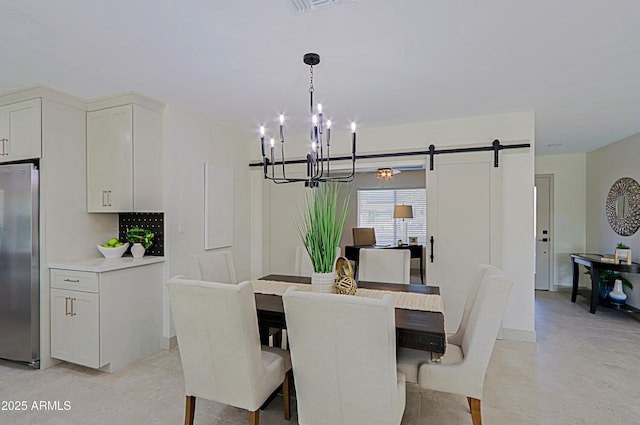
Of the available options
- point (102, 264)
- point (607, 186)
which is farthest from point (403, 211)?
point (102, 264)

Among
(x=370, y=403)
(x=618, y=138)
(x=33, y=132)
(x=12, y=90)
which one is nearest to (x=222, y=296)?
(x=370, y=403)

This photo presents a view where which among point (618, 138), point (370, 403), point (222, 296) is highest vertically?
point (618, 138)

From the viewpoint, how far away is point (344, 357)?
60.7 inches

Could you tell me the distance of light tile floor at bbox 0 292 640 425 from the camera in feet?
7.22

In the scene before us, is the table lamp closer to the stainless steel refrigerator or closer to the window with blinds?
the window with blinds

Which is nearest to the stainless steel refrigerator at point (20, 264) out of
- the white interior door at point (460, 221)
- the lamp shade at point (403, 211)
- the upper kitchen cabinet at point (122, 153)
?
the upper kitchen cabinet at point (122, 153)

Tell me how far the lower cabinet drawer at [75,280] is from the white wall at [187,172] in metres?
0.70

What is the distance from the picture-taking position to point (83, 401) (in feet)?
7.88

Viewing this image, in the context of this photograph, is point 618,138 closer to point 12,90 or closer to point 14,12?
point 14,12

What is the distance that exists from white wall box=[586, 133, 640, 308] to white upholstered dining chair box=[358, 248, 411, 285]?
11.4ft

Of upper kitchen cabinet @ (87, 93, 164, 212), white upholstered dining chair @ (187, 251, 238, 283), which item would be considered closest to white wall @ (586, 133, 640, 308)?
white upholstered dining chair @ (187, 251, 238, 283)

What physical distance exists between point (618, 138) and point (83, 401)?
22.0 feet

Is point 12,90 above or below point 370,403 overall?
above

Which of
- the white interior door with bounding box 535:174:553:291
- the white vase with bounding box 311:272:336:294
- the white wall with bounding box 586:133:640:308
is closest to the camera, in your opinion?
the white vase with bounding box 311:272:336:294
